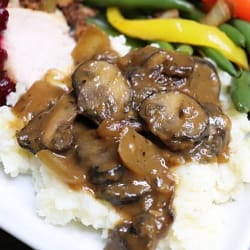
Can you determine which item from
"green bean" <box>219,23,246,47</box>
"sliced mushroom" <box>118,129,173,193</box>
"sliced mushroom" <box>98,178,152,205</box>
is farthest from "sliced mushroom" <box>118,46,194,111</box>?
"green bean" <box>219,23,246,47</box>

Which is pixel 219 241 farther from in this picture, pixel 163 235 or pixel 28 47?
pixel 28 47

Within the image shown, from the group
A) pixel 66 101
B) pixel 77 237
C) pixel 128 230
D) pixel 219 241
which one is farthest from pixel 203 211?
pixel 66 101

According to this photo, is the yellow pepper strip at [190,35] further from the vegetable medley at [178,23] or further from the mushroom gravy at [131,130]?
the mushroom gravy at [131,130]

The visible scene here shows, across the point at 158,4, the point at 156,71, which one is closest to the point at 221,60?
the point at 158,4

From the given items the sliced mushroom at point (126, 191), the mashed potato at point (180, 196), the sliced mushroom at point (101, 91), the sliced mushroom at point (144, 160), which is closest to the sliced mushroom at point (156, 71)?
the sliced mushroom at point (101, 91)

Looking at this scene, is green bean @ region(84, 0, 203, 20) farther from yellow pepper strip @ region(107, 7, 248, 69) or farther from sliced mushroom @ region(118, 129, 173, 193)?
sliced mushroom @ region(118, 129, 173, 193)

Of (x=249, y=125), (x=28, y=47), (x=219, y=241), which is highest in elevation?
(x=249, y=125)

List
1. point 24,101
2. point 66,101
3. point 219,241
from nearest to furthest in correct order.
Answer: point 219,241 < point 66,101 < point 24,101
